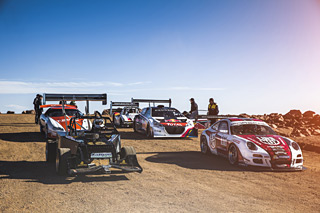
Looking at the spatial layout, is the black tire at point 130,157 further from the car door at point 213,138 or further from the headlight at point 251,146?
the car door at point 213,138

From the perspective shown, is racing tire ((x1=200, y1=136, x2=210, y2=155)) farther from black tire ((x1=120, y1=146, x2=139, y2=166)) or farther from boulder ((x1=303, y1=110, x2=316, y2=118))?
boulder ((x1=303, y1=110, x2=316, y2=118))

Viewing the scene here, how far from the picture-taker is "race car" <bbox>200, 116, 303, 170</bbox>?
8312 mm

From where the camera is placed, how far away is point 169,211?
4.84m

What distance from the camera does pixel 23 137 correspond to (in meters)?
14.2

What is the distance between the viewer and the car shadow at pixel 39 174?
688cm

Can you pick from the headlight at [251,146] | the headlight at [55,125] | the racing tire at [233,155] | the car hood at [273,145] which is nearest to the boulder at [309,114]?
the car hood at [273,145]

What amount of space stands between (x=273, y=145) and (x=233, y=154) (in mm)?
1168

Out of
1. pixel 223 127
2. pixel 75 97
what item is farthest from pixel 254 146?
pixel 75 97

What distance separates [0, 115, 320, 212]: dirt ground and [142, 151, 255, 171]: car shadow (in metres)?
0.03

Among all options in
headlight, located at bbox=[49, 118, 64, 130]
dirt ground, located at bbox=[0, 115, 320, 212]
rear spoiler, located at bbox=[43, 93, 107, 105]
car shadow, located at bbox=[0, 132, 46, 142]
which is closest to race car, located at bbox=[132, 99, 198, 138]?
headlight, located at bbox=[49, 118, 64, 130]

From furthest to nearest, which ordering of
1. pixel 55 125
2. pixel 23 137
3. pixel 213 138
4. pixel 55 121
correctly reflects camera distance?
pixel 23 137
pixel 55 121
pixel 55 125
pixel 213 138

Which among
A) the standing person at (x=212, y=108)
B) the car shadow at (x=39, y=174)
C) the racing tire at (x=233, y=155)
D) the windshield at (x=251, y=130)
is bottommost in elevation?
the car shadow at (x=39, y=174)

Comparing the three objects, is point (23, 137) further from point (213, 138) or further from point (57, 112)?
point (213, 138)

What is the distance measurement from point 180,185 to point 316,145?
9.30m
